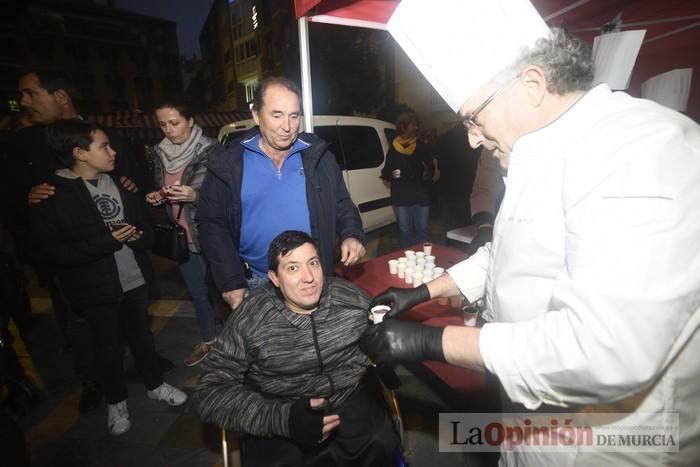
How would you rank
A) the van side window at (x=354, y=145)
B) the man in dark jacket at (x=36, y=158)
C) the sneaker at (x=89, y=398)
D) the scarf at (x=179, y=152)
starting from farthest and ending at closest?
the van side window at (x=354, y=145)
the scarf at (x=179, y=152)
the sneaker at (x=89, y=398)
the man in dark jacket at (x=36, y=158)

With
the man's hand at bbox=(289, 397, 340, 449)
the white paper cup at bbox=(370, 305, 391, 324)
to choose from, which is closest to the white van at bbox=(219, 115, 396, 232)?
the white paper cup at bbox=(370, 305, 391, 324)

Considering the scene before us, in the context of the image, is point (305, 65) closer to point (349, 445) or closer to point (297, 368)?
point (297, 368)

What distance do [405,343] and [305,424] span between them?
756 millimetres

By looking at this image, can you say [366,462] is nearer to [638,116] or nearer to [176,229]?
[638,116]

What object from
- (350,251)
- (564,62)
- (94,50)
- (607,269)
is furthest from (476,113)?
(94,50)

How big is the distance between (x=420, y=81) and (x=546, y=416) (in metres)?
14.5

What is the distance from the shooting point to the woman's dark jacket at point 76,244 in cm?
238

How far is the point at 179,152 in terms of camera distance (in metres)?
3.28

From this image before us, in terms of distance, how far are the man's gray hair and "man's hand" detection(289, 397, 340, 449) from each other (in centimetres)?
162

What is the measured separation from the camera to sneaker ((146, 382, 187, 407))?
3037 mm

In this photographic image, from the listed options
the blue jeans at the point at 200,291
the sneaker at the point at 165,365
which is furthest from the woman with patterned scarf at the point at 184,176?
the sneaker at the point at 165,365

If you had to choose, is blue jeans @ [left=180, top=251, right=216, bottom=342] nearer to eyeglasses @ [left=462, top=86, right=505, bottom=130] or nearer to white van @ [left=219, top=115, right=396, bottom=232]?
eyeglasses @ [left=462, top=86, right=505, bottom=130]

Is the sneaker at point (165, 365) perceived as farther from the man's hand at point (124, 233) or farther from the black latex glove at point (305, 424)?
the black latex glove at point (305, 424)

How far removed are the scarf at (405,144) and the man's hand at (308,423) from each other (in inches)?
173
